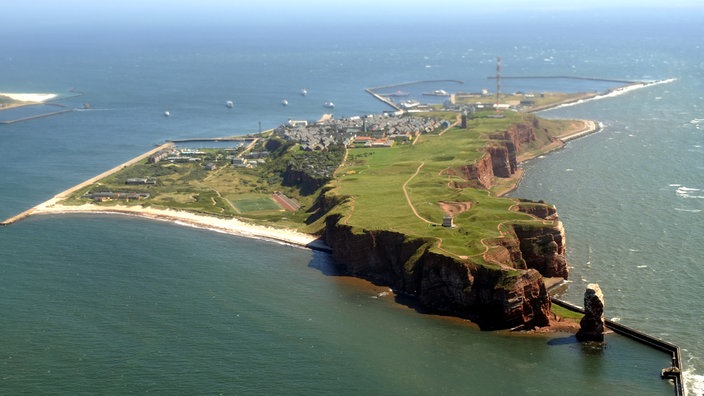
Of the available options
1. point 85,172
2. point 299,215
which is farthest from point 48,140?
point 299,215

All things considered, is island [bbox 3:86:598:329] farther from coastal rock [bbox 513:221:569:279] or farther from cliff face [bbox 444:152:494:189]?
cliff face [bbox 444:152:494:189]

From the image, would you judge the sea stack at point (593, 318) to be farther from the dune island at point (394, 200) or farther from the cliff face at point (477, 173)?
the cliff face at point (477, 173)

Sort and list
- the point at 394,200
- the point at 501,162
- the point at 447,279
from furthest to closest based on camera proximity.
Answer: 1. the point at 501,162
2. the point at 394,200
3. the point at 447,279

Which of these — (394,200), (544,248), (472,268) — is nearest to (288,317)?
(472,268)

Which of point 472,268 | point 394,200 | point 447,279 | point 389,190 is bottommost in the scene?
point 447,279

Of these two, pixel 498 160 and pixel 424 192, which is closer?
pixel 424 192

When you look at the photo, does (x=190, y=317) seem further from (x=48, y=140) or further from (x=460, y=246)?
(x=48, y=140)

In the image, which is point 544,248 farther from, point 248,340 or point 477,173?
point 477,173
